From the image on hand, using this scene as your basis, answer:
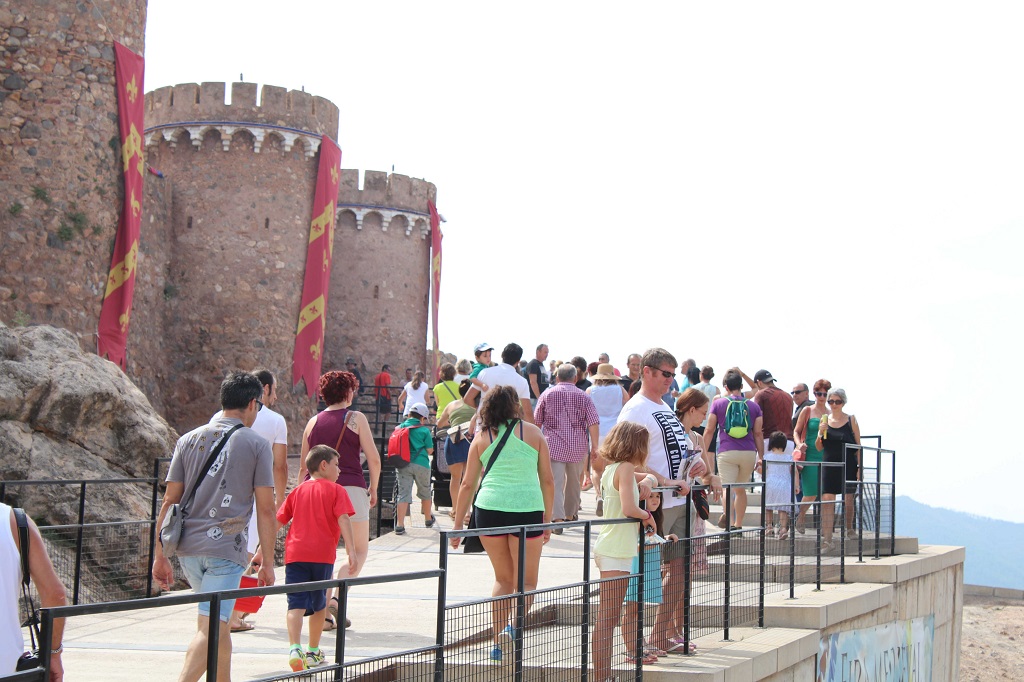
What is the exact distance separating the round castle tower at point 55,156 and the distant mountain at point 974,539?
14887cm

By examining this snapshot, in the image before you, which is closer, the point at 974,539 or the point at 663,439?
the point at 663,439

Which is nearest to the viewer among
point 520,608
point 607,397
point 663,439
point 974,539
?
point 520,608

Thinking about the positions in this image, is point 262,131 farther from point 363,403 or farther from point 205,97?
point 363,403

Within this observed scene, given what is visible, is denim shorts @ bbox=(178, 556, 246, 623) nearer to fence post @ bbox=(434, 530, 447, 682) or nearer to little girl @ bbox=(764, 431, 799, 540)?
fence post @ bbox=(434, 530, 447, 682)

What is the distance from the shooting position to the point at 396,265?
3225 cm

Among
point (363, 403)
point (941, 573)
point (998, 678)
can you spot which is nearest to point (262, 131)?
point (363, 403)

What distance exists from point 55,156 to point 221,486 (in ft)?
40.8

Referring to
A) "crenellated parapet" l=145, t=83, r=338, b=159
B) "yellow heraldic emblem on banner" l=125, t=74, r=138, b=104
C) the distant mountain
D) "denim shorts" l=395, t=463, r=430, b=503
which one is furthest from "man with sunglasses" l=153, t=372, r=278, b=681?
the distant mountain

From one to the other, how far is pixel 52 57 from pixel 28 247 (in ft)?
8.97

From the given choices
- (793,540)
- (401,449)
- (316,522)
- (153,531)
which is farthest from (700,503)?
(401,449)

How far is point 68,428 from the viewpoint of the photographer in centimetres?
1067

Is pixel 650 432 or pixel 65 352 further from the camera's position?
pixel 65 352

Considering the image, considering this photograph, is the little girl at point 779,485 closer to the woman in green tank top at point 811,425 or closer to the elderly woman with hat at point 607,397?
the woman in green tank top at point 811,425

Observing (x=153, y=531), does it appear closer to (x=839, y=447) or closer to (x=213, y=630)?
(x=213, y=630)
